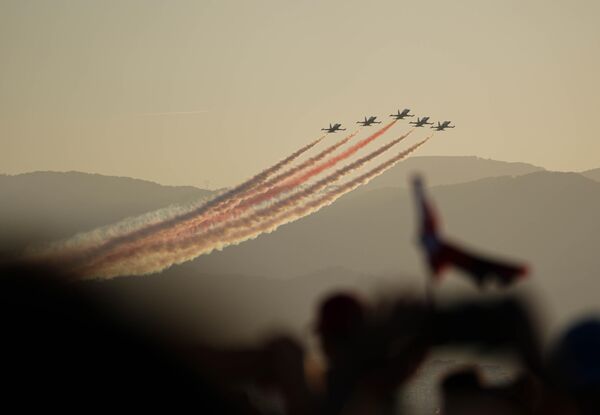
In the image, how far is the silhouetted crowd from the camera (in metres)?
5.64

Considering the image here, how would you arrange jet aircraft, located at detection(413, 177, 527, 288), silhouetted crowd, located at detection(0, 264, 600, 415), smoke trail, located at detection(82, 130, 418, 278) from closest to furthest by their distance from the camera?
silhouetted crowd, located at detection(0, 264, 600, 415) < jet aircraft, located at detection(413, 177, 527, 288) < smoke trail, located at detection(82, 130, 418, 278)

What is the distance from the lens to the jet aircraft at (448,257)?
20.6ft

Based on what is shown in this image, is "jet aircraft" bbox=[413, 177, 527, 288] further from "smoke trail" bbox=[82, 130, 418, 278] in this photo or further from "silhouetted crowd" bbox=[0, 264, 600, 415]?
"smoke trail" bbox=[82, 130, 418, 278]

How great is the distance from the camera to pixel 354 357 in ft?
22.4

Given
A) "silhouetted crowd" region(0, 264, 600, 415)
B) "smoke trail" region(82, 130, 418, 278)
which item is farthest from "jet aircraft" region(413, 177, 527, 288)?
"smoke trail" region(82, 130, 418, 278)

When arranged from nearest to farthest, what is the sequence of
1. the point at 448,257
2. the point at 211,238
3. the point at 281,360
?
the point at 448,257 < the point at 281,360 < the point at 211,238

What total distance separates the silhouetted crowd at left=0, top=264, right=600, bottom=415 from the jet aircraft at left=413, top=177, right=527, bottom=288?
137mm

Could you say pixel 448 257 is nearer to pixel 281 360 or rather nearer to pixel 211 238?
pixel 281 360

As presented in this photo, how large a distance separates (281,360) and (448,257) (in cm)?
102

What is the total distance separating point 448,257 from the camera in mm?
6574

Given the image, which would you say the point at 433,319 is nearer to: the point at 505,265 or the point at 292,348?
the point at 505,265

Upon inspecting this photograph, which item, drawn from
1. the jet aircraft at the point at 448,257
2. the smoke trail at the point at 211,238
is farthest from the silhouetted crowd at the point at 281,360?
the smoke trail at the point at 211,238

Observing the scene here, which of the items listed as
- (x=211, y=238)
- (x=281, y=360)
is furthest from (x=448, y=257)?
(x=211, y=238)

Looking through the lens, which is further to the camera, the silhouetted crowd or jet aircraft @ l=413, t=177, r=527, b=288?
jet aircraft @ l=413, t=177, r=527, b=288
